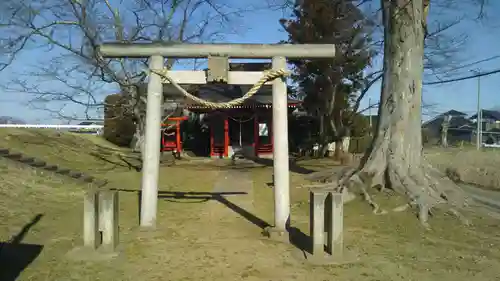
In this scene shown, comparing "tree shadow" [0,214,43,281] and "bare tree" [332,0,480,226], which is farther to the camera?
"bare tree" [332,0,480,226]

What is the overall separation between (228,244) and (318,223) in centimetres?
130

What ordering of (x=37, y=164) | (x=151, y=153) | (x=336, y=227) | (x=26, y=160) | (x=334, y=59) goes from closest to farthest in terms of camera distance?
(x=336, y=227) → (x=151, y=153) → (x=26, y=160) → (x=37, y=164) → (x=334, y=59)

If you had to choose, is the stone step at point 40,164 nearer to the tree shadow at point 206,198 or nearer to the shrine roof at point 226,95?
the tree shadow at point 206,198

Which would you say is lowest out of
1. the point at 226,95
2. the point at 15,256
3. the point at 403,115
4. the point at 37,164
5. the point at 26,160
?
the point at 15,256

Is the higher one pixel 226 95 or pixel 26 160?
pixel 226 95

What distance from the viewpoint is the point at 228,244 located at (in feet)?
19.6

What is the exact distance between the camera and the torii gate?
22.1 ft

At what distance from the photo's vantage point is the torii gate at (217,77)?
6742 mm

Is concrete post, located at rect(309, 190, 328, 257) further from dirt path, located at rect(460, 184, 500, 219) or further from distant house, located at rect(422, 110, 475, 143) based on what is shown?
distant house, located at rect(422, 110, 475, 143)

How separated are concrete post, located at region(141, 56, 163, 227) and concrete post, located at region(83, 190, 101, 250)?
1.32 meters

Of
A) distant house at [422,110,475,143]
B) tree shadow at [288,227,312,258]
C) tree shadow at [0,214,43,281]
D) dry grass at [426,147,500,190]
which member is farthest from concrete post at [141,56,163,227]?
distant house at [422,110,475,143]

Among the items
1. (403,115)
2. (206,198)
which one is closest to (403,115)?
(403,115)

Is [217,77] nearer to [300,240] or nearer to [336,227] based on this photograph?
[300,240]

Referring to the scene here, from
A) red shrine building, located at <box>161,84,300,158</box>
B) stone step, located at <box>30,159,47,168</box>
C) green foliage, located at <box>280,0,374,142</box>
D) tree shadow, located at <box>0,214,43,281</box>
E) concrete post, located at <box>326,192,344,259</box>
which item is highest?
green foliage, located at <box>280,0,374,142</box>
